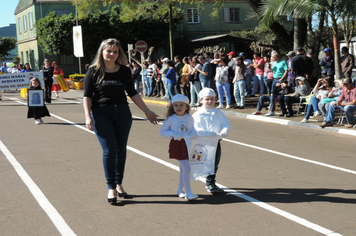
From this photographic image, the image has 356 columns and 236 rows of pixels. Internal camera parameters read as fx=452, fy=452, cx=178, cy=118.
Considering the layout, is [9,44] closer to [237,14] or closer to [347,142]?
[237,14]

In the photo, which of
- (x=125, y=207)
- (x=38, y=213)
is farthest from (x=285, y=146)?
(x=38, y=213)

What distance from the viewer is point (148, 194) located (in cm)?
572

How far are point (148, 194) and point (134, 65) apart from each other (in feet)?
59.3

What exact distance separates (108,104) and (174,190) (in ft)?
4.93

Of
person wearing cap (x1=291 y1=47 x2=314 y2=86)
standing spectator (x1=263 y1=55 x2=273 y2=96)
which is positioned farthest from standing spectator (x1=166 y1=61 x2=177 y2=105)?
person wearing cap (x1=291 y1=47 x2=314 y2=86)

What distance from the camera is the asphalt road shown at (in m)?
4.55

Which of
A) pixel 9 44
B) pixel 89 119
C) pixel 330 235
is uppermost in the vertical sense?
pixel 9 44

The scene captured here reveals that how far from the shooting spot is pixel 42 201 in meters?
5.46

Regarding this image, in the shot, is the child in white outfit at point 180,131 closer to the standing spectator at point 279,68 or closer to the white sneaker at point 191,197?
the white sneaker at point 191,197

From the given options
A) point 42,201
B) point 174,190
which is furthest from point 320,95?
point 42,201

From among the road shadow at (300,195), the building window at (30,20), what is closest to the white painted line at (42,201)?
the road shadow at (300,195)

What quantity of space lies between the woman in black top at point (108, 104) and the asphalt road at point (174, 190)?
1.93 ft

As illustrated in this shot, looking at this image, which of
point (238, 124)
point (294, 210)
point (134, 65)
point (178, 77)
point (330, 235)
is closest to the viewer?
point (330, 235)

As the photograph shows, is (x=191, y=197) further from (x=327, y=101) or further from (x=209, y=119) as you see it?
(x=327, y=101)
